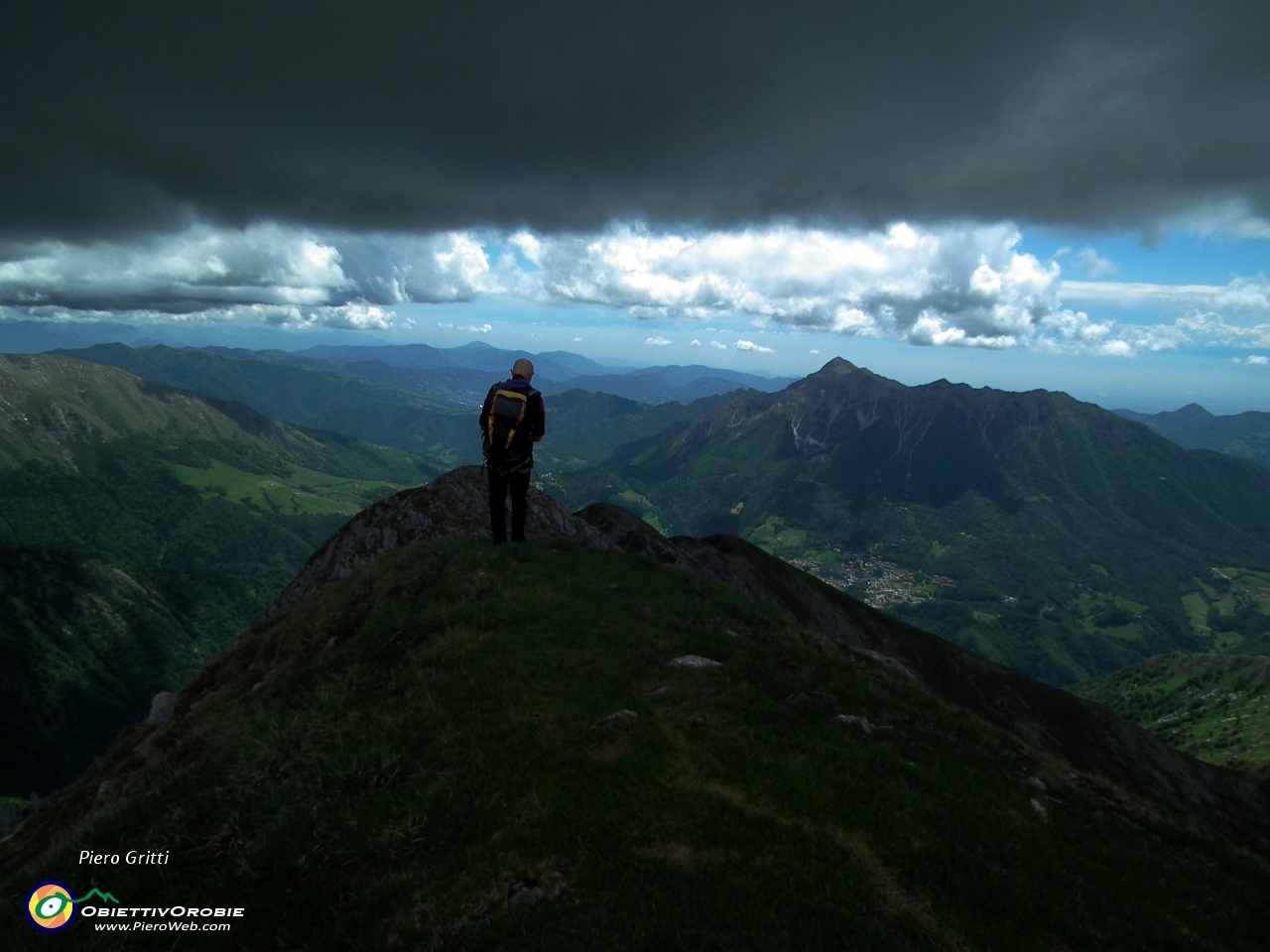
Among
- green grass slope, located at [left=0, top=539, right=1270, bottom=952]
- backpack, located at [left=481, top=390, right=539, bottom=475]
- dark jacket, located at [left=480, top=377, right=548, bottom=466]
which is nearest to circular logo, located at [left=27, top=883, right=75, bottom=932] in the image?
green grass slope, located at [left=0, top=539, right=1270, bottom=952]

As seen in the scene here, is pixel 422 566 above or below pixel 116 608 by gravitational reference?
above

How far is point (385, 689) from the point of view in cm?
1245

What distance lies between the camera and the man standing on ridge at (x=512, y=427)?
1891 cm

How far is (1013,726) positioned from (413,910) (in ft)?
211

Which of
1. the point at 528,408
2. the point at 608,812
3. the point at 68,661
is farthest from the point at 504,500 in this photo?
the point at 68,661

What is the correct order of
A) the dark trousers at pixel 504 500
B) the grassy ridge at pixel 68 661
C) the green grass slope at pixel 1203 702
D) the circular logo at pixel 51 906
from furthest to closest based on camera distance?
the grassy ridge at pixel 68 661
the green grass slope at pixel 1203 702
the dark trousers at pixel 504 500
the circular logo at pixel 51 906

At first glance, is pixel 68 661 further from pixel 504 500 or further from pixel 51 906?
pixel 51 906

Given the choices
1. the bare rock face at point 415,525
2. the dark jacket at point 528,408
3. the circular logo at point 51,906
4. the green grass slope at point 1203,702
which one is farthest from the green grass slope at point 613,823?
the green grass slope at point 1203,702

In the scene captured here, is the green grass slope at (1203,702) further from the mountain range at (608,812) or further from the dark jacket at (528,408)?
the dark jacket at (528,408)

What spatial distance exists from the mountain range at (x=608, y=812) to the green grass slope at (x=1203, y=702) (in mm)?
114395

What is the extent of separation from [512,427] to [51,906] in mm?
13627

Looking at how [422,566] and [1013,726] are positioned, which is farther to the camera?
[1013,726]

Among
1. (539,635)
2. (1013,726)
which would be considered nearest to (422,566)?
(539,635)

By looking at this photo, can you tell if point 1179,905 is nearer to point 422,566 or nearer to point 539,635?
point 539,635
